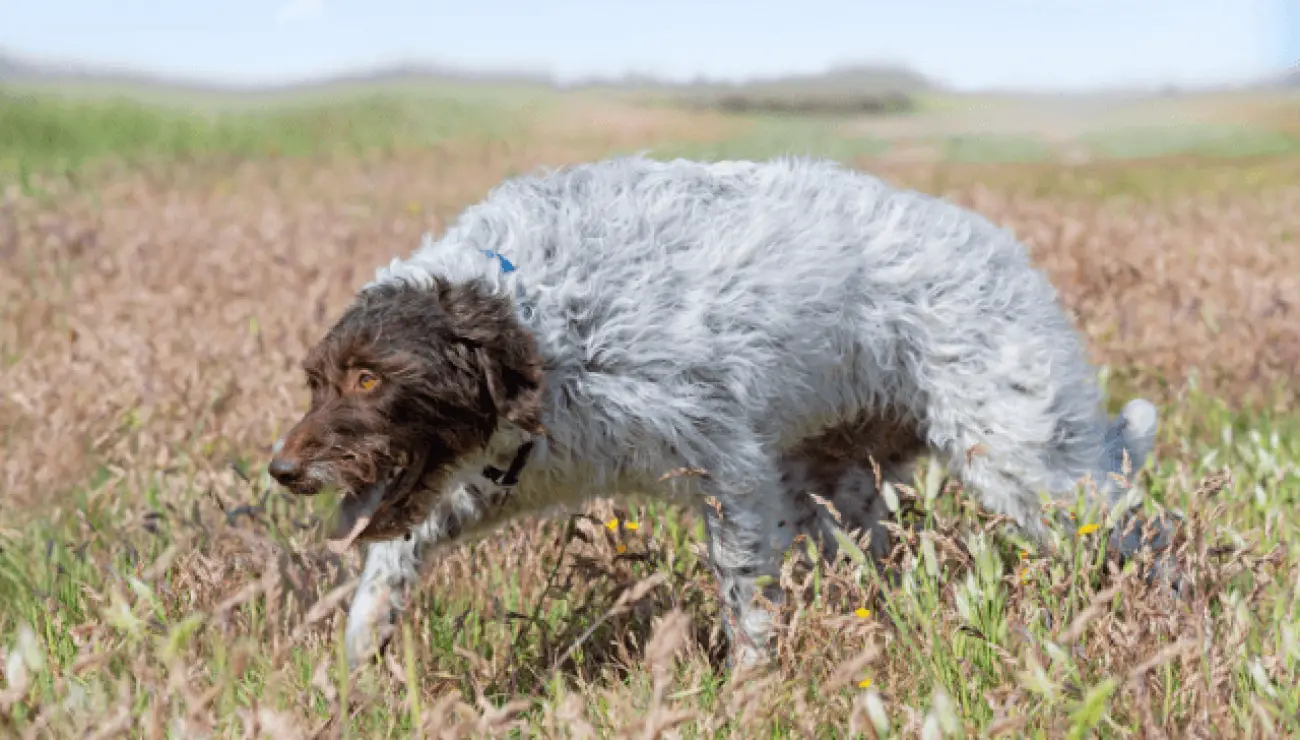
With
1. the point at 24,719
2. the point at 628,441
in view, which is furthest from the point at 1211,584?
the point at 24,719

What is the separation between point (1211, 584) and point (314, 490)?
2.41m

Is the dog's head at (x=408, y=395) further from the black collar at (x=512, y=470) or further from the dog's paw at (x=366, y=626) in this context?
the dog's paw at (x=366, y=626)

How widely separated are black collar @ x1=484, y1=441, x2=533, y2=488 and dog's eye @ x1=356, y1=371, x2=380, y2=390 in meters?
0.45

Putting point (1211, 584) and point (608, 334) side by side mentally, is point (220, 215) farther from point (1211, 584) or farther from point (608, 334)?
point (1211, 584)

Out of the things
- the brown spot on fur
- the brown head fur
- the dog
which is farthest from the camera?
the brown spot on fur

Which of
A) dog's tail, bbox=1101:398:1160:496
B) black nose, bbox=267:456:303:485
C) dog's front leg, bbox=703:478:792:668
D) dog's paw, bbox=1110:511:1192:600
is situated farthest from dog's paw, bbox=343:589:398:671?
dog's tail, bbox=1101:398:1160:496

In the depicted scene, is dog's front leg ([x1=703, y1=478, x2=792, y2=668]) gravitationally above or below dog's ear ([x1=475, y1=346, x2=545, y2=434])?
below

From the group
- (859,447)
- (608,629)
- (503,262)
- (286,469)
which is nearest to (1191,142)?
(859,447)

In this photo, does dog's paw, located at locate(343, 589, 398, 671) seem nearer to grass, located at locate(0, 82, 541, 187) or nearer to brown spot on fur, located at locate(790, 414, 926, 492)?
brown spot on fur, located at locate(790, 414, 926, 492)

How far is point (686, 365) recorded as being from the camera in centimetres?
363

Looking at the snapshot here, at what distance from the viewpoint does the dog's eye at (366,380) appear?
3311 millimetres

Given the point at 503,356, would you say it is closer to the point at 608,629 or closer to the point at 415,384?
the point at 415,384

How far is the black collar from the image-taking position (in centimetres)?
357

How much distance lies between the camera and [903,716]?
10.4ft
